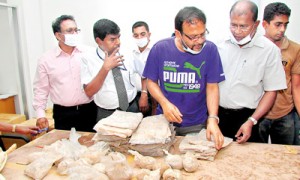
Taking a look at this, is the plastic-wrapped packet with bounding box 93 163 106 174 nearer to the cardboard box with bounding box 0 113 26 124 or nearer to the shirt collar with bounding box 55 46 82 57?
the shirt collar with bounding box 55 46 82 57

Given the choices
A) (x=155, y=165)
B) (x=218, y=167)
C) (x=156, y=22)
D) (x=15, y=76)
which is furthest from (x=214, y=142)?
(x=15, y=76)

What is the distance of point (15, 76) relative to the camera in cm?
365

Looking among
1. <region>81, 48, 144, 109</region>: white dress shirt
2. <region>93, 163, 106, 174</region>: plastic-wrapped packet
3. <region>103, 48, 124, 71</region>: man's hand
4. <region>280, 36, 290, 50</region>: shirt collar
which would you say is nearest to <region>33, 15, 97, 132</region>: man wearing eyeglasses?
<region>81, 48, 144, 109</region>: white dress shirt

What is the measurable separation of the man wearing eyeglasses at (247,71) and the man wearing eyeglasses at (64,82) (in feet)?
4.37

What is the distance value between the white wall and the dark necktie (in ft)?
5.95

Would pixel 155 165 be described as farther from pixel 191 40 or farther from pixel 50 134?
pixel 50 134

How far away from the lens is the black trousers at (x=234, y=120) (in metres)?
1.92

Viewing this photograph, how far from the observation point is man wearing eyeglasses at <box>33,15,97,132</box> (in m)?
2.28

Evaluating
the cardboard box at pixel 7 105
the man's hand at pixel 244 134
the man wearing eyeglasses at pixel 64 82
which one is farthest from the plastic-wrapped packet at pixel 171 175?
the cardboard box at pixel 7 105

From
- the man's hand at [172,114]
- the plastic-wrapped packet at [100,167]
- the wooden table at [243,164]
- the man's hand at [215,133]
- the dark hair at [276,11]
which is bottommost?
the wooden table at [243,164]

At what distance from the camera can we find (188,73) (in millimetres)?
1644

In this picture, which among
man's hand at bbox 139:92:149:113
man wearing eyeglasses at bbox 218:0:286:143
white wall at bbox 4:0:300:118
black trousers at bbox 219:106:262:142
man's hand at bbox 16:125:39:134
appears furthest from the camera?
white wall at bbox 4:0:300:118

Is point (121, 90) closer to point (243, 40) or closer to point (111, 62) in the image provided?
point (111, 62)

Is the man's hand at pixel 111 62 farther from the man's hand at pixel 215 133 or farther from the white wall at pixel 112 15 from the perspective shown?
the white wall at pixel 112 15
